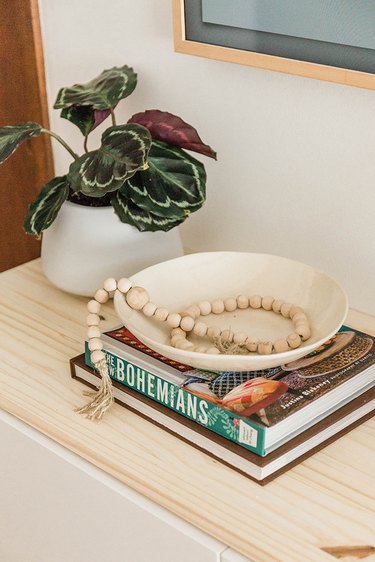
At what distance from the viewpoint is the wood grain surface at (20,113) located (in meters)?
1.32

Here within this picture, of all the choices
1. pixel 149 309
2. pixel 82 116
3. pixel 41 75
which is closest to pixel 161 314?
pixel 149 309

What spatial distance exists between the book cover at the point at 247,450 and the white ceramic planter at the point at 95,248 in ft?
0.59

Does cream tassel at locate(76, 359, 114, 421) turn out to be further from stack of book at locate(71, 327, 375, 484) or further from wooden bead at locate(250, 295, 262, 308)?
wooden bead at locate(250, 295, 262, 308)

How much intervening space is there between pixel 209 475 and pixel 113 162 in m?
0.36

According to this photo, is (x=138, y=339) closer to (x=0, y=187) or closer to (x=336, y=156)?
(x=336, y=156)

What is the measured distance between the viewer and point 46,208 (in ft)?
3.54

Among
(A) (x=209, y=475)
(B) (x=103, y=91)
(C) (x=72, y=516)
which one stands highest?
(B) (x=103, y=91)

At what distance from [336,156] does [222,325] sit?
25cm

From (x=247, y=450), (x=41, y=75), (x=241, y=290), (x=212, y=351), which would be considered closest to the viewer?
(x=247, y=450)

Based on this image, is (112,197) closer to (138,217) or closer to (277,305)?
(138,217)

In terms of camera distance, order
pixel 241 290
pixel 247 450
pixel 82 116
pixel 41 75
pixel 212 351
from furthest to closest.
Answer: pixel 41 75 < pixel 82 116 < pixel 241 290 < pixel 212 351 < pixel 247 450

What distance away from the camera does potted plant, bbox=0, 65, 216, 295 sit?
0.99 meters

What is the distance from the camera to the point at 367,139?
1.01 meters

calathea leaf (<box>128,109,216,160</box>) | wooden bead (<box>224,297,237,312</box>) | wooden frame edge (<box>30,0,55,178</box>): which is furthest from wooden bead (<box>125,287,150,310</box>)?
wooden frame edge (<box>30,0,55,178</box>)
